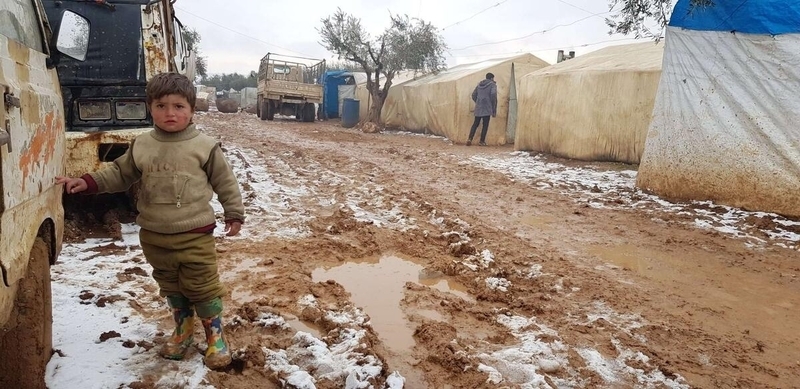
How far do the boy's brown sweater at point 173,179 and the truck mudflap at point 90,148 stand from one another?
225cm

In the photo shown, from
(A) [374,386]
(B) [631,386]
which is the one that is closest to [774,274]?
(B) [631,386]

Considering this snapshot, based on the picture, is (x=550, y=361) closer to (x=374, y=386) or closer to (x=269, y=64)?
(x=374, y=386)

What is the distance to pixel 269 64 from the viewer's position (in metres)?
23.7

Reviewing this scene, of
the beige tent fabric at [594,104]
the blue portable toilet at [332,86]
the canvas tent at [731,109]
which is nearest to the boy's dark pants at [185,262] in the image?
the canvas tent at [731,109]

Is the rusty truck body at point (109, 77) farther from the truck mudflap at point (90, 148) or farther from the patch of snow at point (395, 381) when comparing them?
the patch of snow at point (395, 381)

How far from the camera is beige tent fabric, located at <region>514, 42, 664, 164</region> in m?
9.82

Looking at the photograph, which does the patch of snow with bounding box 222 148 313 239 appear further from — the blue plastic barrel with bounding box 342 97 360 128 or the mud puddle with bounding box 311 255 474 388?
the blue plastic barrel with bounding box 342 97 360 128

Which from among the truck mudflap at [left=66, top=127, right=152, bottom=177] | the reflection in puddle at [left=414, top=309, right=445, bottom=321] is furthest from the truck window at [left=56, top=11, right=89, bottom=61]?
the reflection in puddle at [left=414, top=309, right=445, bottom=321]

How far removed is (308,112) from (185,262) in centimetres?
2216

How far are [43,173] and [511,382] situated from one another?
2.16 metres

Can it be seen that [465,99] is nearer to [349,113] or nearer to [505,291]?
[349,113]

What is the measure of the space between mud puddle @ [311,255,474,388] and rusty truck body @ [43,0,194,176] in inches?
82.7

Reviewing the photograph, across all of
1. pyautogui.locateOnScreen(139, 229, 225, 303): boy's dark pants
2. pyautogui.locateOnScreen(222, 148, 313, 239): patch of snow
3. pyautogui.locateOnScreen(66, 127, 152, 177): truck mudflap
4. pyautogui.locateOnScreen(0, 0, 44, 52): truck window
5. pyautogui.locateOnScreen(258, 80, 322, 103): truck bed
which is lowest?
pyautogui.locateOnScreen(222, 148, 313, 239): patch of snow

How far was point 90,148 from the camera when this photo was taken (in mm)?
4301
